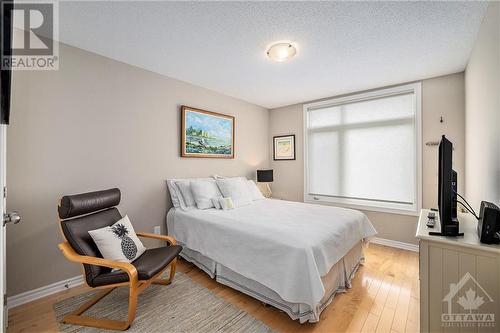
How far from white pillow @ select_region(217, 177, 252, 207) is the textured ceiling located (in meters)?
1.55

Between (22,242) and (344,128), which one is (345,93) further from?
(22,242)

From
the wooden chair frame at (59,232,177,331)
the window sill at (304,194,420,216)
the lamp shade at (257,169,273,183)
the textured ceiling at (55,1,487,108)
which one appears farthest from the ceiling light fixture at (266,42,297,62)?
the window sill at (304,194,420,216)

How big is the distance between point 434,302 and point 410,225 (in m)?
2.27

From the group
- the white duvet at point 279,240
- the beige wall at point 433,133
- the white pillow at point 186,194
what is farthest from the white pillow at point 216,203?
the beige wall at point 433,133

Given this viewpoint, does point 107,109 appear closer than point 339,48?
No

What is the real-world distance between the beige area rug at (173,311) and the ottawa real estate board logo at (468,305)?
1.21m

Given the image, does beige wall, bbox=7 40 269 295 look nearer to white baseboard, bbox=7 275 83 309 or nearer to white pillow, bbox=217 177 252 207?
white baseboard, bbox=7 275 83 309

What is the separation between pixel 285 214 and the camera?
265 cm

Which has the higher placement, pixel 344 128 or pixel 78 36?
pixel 78 36

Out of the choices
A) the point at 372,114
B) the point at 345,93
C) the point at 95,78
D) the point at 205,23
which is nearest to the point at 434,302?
→ the point at 205,23

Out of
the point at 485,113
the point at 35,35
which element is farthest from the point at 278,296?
the point at 35,35

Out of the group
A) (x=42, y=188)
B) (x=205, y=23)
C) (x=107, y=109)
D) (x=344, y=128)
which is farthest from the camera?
(x=344, y=128)

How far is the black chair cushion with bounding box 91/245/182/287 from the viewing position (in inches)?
67.6

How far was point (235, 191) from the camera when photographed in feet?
10.8
